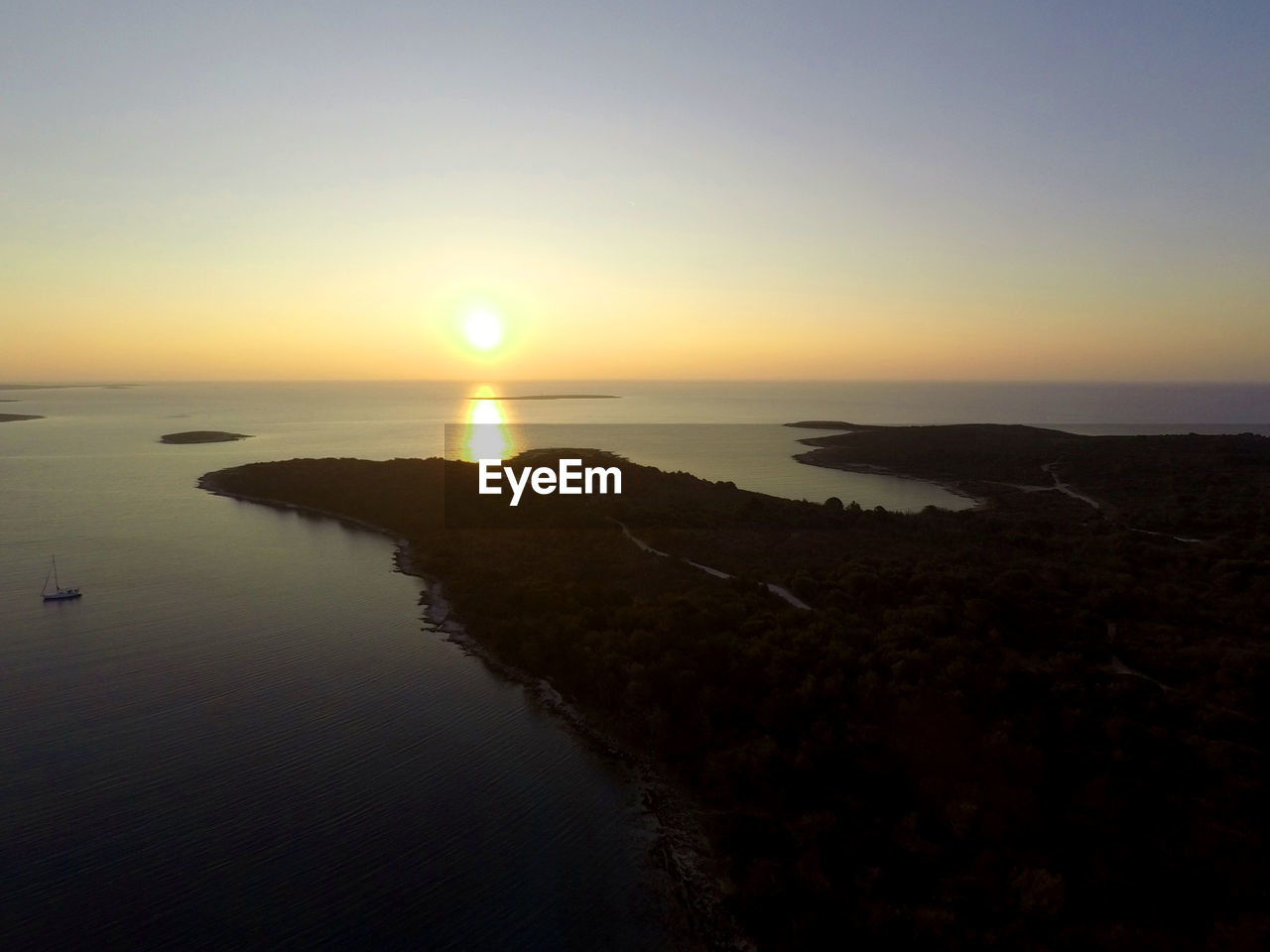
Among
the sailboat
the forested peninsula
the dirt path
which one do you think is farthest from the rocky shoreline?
the sailboat

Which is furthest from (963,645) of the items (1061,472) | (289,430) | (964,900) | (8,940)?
(289,430)

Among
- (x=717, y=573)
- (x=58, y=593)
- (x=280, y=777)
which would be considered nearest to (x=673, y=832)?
(x=280, y=777)

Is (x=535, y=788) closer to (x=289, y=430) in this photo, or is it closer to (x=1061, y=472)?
(x=1061, y=472)

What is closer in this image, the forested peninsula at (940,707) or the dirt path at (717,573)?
the forested peninsula at (940,707)

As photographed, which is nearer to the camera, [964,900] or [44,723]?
[964,900]

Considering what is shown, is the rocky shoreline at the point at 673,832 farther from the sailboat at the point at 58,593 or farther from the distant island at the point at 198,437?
the distant island at the point at 198,437

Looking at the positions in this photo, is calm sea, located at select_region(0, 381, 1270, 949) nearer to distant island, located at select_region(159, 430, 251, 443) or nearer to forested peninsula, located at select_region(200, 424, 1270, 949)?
forested peninsula, located at select_region(200, 424, 1270, 949)

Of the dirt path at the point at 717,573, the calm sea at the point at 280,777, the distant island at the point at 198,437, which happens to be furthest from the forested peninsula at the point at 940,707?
the distant island at the point at 198,437

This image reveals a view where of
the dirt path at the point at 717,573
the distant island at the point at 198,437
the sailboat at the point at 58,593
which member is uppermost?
the distant island at the point at 198,437
